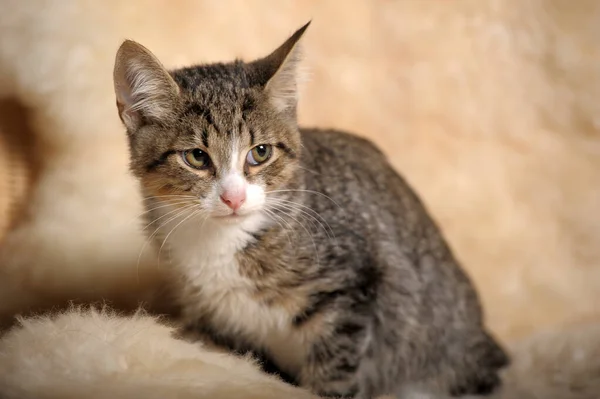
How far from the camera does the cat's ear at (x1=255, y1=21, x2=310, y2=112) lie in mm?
1604

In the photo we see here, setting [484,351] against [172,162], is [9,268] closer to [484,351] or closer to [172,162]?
[172,162]

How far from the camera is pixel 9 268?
76.6 inches

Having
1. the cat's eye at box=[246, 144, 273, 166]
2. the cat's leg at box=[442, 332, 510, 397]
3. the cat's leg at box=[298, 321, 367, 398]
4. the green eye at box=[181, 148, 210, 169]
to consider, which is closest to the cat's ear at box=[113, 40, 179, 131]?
the green eye at box=[181, 148, 210, 169]

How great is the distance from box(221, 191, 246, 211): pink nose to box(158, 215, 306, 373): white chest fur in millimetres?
149

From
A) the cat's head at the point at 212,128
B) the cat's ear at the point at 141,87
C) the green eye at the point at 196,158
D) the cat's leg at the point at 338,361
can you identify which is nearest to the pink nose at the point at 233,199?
Answer: the cat's head at the point at 212,128

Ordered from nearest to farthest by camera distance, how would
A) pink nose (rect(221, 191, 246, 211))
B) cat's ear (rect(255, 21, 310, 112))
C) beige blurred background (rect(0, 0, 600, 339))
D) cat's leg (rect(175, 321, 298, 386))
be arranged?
pink nose (rect(221, 191, 246, 211))
cat's ear (rect(255, 21, 310, 112))
cat's leg (rect(175, 321, 298, 386))
beige blurred background (rect(0, 0, 600, 339))

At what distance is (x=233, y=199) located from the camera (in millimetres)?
1493

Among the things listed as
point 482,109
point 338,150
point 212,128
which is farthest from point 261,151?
point 482,109

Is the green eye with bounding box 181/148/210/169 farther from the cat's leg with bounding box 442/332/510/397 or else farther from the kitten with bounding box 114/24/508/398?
the cat's leg with bounding box 442/332/510/397

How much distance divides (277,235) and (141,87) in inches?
20.1

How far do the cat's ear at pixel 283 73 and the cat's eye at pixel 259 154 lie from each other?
125 mm

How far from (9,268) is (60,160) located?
0.39m

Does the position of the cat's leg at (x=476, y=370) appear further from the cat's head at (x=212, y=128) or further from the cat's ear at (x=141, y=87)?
the cat's ear at (x=141, y=87)

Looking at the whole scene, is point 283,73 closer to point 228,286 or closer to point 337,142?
point 337,142
